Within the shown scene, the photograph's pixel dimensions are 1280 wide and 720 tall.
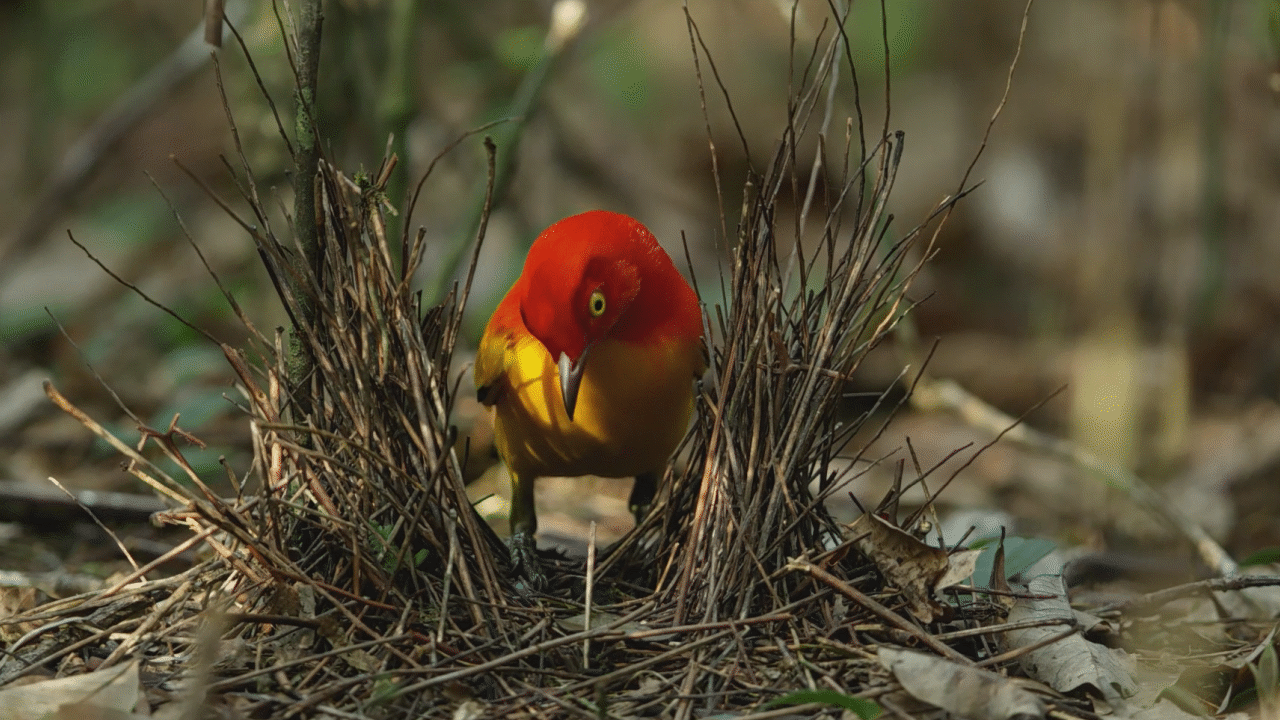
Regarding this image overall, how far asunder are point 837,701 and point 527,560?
122cm

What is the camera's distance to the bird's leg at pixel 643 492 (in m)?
3.67

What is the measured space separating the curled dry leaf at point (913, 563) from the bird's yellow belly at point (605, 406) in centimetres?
70

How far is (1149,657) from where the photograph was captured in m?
2.93

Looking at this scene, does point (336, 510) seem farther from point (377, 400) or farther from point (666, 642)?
point (666, 642)

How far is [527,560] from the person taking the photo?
125 inches

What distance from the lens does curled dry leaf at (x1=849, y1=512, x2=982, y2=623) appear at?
2.55m

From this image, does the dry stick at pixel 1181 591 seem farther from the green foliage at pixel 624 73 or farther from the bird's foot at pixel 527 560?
the green foliage at pixel 624 73

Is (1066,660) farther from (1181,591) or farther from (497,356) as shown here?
→ (497,356)

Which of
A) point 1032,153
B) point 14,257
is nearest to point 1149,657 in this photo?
point 14,257

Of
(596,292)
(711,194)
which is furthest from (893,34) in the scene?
(596,292)

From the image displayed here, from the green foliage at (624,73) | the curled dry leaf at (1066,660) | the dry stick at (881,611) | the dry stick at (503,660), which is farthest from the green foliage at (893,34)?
the dry stick at (503,660)

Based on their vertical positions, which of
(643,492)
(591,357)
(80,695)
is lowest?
(80,695)

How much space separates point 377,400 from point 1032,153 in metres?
8.30

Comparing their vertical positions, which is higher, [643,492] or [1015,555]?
[643,492]
